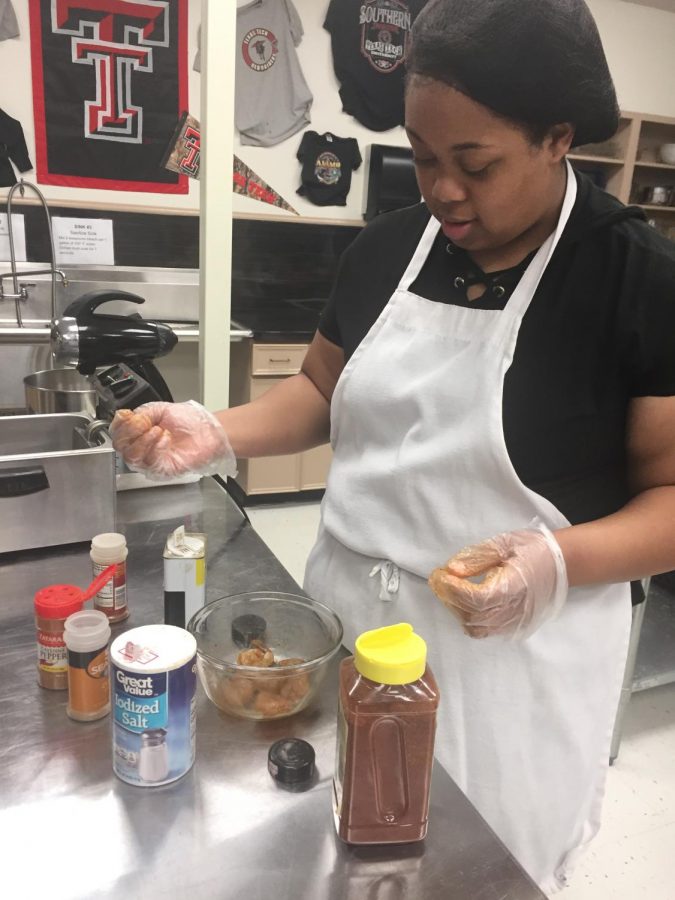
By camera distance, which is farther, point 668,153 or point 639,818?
point 668,153

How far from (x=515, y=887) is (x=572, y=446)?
19.7 inches

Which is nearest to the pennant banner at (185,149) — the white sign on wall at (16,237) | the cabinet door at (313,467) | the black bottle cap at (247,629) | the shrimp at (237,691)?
the white sign on wall at (16,237)

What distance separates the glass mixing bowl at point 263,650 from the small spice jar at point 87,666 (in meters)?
0.11

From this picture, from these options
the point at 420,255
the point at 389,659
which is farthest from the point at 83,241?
the point at 389,659

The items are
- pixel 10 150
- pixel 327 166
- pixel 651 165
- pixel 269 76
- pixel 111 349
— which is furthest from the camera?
pixel 651 165

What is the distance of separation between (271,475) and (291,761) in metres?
2.77

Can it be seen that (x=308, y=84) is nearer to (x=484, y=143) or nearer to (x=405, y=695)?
(x=484, y=143)

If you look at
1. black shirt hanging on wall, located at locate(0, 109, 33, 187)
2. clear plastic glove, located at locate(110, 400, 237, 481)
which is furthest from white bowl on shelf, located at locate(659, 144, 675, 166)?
clear plastic glove, located at locate(110, 400, 237, 481)

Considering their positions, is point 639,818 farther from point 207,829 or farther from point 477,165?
point 477,165

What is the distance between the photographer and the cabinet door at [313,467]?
3.52m

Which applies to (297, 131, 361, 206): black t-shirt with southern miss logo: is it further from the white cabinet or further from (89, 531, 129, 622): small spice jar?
(89, 531, 129, 622): small spice jar

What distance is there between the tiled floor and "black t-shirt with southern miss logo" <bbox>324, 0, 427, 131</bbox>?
10.0 ft

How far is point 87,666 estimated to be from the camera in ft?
2.58

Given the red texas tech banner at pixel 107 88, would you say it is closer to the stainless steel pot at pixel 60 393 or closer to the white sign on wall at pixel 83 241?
the white sign on wall at pixel 83 241
